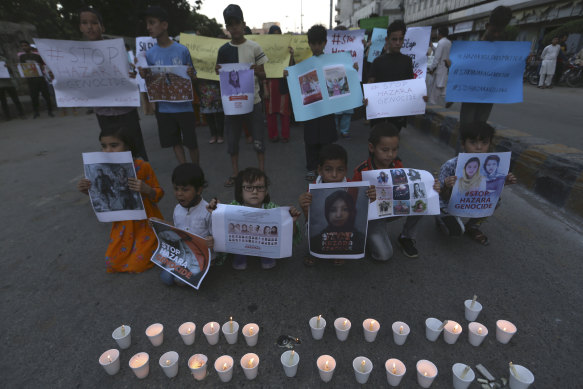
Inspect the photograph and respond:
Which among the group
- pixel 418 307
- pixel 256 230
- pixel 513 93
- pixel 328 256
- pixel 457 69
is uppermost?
pixel 457 69

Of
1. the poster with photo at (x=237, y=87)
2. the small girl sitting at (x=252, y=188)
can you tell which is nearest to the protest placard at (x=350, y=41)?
the poster with photo at (x=237, y=87)

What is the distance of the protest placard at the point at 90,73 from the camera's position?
3.07m

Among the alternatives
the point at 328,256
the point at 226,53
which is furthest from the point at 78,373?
the point at 226,53

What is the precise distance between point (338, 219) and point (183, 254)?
3.90 feet

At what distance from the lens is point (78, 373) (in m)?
1.61

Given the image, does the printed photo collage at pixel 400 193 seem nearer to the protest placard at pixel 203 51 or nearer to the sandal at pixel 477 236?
the sandal at pixel 477 236

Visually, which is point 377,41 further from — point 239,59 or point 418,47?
point 239,59

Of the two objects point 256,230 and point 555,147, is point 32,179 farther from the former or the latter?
point 555,147

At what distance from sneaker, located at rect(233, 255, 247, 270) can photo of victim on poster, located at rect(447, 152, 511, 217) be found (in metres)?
Answer: 1.85

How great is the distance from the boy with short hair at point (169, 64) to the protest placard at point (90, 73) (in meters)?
0.25

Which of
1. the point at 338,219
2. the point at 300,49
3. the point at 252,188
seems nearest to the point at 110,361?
the point at 252,188

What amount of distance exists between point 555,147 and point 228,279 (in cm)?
423

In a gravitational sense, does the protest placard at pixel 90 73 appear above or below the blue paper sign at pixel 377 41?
below

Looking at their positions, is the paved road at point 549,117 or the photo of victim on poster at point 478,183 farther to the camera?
the paved road at point 549,117
